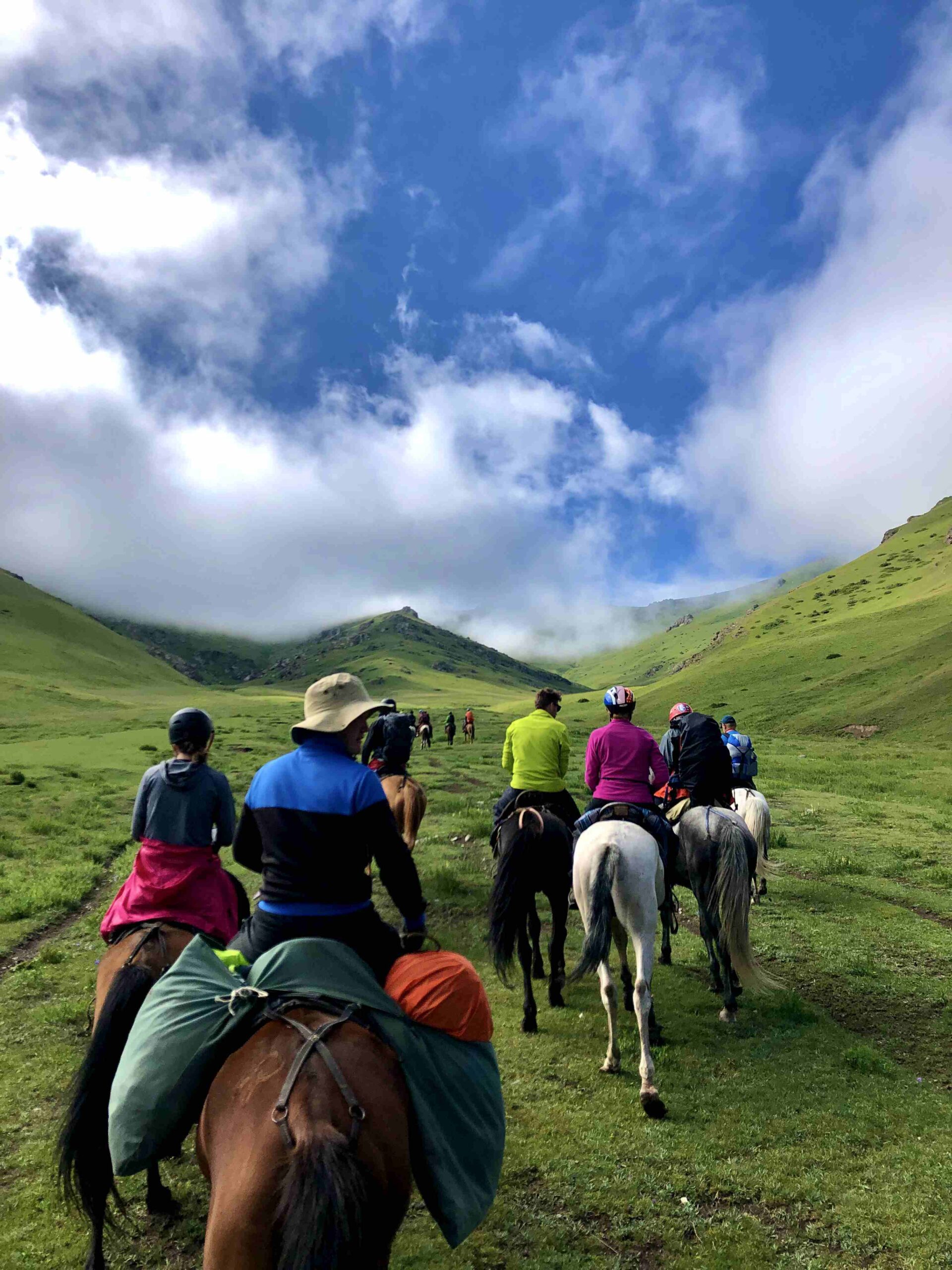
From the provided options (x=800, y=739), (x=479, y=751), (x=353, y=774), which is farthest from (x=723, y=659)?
(x=353, y=774)

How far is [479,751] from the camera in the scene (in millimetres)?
38938

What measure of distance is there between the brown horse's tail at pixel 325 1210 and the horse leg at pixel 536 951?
603 cm

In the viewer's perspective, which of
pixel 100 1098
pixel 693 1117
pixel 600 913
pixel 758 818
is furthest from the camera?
pixel 758 818

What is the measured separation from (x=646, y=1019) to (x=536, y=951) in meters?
3.02

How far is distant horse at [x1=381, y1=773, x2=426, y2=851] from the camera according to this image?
11805mm

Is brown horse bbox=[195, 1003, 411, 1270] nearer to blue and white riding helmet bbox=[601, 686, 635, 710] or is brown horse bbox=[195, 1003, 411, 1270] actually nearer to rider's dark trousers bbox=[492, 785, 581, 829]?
blue and white riding helmet bbox=[601, 686, 635, 710]

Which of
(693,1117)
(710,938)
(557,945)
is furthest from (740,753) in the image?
(693,1117)

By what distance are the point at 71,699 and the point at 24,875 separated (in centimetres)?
6792

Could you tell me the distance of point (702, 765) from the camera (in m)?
8.35

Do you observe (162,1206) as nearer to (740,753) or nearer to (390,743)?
(390,743)

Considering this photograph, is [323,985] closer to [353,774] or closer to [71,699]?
[353,774]

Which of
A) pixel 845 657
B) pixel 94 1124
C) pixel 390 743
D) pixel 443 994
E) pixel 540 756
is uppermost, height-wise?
pixel 845 657

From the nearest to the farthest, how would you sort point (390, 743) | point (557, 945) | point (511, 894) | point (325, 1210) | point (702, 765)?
point (325, 1210) → point (511, 894) → point (557, 945) → point (702, 765) → point (390, 743)

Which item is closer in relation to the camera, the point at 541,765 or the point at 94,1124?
the point at 94,1124
